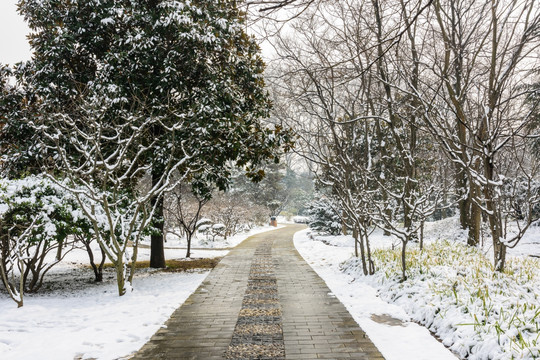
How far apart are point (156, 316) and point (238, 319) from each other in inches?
51.0

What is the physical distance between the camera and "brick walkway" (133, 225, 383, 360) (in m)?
3.81

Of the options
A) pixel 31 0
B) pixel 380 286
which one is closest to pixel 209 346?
pixel 380 286

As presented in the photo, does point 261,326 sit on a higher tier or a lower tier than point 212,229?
lower

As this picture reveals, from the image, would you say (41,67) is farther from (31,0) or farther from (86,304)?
(86,304)

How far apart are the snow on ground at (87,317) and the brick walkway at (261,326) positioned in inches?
13.7

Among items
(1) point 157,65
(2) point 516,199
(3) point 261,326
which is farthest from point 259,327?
(2) point 516,199

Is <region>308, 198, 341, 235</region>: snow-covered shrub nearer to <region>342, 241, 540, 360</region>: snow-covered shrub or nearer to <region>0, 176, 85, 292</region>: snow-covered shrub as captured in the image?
<region>342, 241, 540, 360</region>: snow-covered shrub

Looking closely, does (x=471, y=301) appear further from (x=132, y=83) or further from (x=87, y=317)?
(x=132, y=83)

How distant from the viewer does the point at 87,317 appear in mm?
5316

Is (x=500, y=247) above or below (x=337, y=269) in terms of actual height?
above

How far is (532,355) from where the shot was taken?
314cm

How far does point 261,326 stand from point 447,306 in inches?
100

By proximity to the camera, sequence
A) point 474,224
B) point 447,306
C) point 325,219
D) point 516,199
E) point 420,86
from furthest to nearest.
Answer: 1. point 325,219
2. point 516,199
3. point 474,224
4. point 420,86
5. point 447,306

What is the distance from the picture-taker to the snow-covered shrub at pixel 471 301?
3.53m
